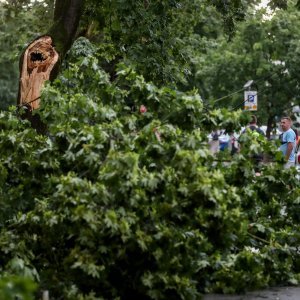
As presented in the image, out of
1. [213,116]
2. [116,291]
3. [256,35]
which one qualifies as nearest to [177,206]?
[116,291]

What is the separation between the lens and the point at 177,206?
6.99 m

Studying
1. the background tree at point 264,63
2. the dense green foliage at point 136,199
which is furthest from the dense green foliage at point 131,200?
the background tree at point 264,63

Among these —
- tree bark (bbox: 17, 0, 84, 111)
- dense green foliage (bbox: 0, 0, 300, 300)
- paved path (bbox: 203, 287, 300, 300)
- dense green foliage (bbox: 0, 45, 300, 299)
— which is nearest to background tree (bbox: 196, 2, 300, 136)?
tree bark (bbox: 17, 0, 84, 111)

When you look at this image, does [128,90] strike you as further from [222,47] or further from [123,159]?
[222,47]

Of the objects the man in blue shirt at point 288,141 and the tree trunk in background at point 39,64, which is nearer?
the tree trunk in background at point 39,64

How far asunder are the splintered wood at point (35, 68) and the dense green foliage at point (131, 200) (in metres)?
4.12

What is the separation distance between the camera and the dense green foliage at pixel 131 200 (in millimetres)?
6805

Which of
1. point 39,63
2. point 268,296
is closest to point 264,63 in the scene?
point 39,63

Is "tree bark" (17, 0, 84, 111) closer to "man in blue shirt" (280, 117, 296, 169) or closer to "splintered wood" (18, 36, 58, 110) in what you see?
"splintered wood" (18, 36, 58, 110)

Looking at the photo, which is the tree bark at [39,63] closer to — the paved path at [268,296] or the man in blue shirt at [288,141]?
the man in blue shirt at [288,141]

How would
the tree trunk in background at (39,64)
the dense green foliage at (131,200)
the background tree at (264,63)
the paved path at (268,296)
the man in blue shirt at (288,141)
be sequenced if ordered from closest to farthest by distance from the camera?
the dense green foliage at (131,200), the paved path at (268,296), the tree trunk in background at (39,64), the man in blue shirt at (288,141), the background tree at (264,63)

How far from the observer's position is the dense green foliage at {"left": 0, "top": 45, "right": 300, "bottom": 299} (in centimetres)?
680

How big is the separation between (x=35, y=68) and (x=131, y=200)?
638cm

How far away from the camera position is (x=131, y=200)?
677cm
